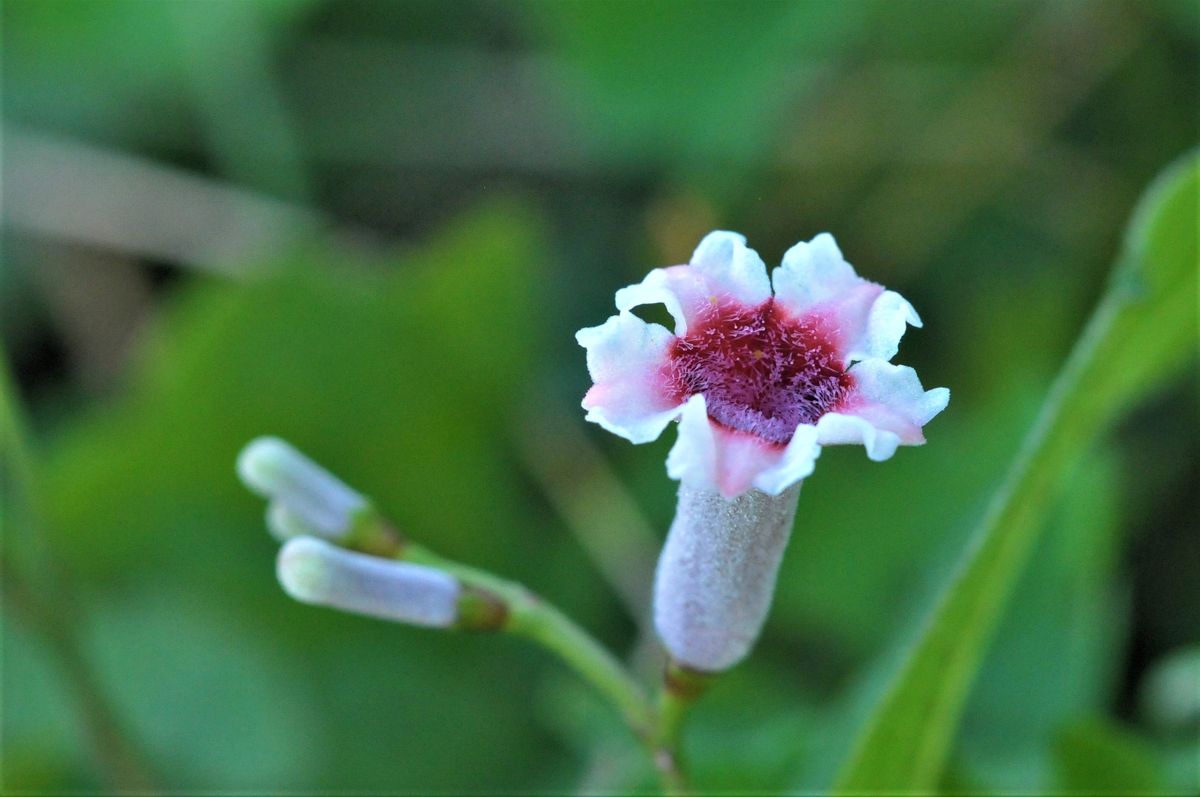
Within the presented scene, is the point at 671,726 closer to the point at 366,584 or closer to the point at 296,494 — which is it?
the point at 366,584

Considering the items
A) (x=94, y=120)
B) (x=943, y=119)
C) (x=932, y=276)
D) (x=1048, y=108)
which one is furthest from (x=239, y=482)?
(x=1048, y=108)

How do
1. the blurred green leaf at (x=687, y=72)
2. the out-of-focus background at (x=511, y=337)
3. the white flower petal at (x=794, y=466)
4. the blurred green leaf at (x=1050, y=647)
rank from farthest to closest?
the blurred green leaf at (x=687, y=72) → the out-of-focus background at (x=511, y=337) → the blurred green leaf at (x=1050, y=647) → the white flower petal at (x=794, y=466)

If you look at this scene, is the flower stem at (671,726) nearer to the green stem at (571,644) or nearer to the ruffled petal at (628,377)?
the green stem at (571,644)

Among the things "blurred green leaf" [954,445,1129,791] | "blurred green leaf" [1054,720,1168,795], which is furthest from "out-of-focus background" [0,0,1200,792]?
"blurred green leaf" [1054,720,1168,795]

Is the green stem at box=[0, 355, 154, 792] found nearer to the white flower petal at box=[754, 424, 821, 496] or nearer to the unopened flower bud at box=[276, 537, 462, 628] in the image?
the unopened flower bud at box=[276, 537, 462, 628]

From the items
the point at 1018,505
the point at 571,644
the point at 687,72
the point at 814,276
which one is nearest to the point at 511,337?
the point at 687,72

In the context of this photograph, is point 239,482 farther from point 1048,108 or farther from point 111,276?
point 1048,108

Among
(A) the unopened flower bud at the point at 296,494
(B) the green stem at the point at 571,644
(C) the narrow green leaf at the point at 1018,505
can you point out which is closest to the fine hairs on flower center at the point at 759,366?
(C) the narrow green leaf at the point at 1018,505
